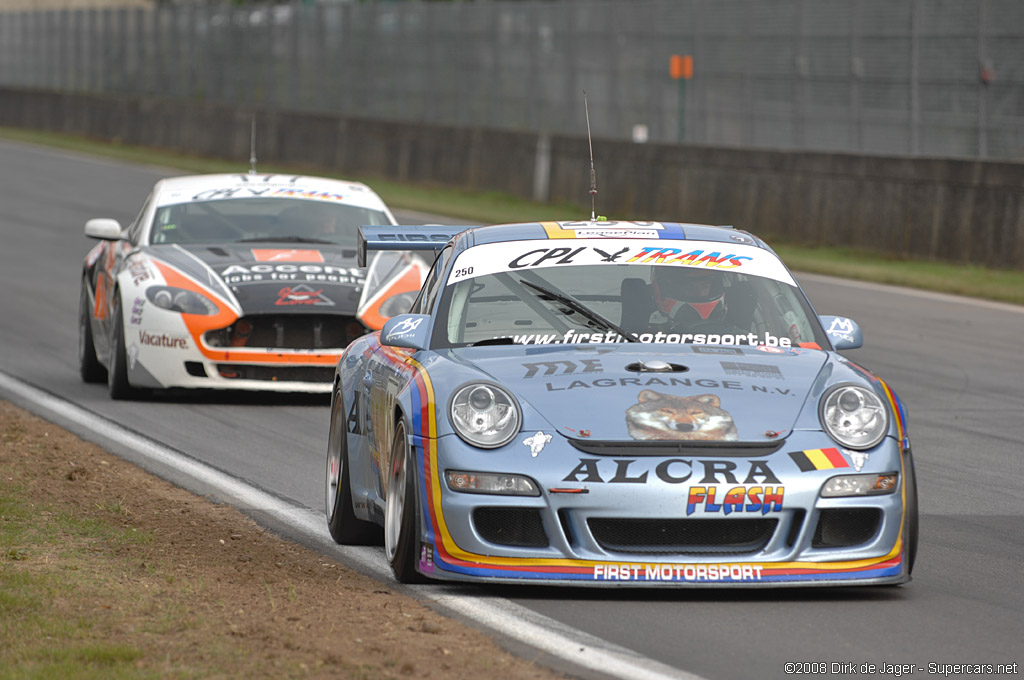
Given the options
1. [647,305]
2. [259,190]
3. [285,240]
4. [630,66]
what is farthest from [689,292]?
[630,66]

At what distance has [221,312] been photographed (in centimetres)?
1188

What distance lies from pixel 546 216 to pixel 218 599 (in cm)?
2300

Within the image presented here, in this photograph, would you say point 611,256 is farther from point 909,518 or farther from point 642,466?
point 909,518

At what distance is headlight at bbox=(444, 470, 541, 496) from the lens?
6.04m

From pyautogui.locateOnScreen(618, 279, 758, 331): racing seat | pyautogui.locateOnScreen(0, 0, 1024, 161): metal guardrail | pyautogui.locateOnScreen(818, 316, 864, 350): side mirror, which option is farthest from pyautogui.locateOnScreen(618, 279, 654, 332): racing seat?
pyautogui.locateOnScreen(0, 0, 1024, 161): metal guardrail

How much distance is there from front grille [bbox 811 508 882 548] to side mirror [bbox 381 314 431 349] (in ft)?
5.39

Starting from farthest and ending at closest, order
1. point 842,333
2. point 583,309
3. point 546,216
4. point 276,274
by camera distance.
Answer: point 546,216 < point 276,274 < point 842,333 < point 583,309

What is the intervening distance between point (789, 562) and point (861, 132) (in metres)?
19.9

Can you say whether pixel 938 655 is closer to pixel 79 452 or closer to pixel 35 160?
pixel 79 452

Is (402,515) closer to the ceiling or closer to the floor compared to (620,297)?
closer to the floor

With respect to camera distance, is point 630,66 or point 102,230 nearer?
point 102,230

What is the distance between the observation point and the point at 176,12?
5100 centimetres

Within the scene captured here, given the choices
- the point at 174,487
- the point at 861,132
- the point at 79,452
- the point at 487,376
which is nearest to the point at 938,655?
the point at 487,376

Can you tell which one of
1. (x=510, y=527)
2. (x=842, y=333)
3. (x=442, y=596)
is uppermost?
(x=842, y=333)
